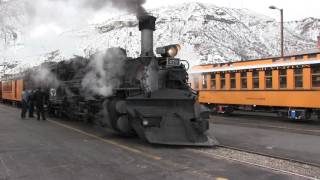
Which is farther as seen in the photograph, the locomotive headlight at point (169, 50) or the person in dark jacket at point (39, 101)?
the person in dark jacket at point (39, 101)

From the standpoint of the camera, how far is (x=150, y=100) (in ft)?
39.3

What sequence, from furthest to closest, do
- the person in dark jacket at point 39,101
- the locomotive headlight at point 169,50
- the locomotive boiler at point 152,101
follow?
the person in dark jacket at point 39,101 → the locomotive headlight at point 169,50 → the locomotive boiler at point 152,101

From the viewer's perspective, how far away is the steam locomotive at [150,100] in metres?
11.6

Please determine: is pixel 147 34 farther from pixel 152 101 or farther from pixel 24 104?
pixel 24 104

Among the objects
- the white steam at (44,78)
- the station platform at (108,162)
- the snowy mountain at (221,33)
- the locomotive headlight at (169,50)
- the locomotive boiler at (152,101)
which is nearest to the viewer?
the station platform at (108,162)

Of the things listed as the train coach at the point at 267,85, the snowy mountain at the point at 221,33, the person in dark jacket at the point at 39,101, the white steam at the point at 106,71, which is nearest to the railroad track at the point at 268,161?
the white steam at the point at 106,71

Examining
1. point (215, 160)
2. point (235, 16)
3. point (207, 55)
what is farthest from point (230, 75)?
point (235, 16)

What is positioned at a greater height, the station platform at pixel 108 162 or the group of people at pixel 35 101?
the group of people at pixel 35 101

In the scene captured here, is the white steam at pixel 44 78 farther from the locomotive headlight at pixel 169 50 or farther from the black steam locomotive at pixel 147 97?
the locomotive headlight at pixel 169 50

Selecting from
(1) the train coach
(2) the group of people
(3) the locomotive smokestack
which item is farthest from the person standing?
(3) the locomotive smokestack

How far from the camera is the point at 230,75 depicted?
2388 cm

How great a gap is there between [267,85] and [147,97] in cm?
1087

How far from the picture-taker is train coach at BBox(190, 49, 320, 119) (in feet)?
62.6

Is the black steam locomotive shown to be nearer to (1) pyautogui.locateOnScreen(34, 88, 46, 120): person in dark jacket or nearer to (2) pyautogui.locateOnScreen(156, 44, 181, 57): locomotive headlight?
(2) pyautogui.locateOnScreen(156, 44, 181, 57): locomotive headlight
